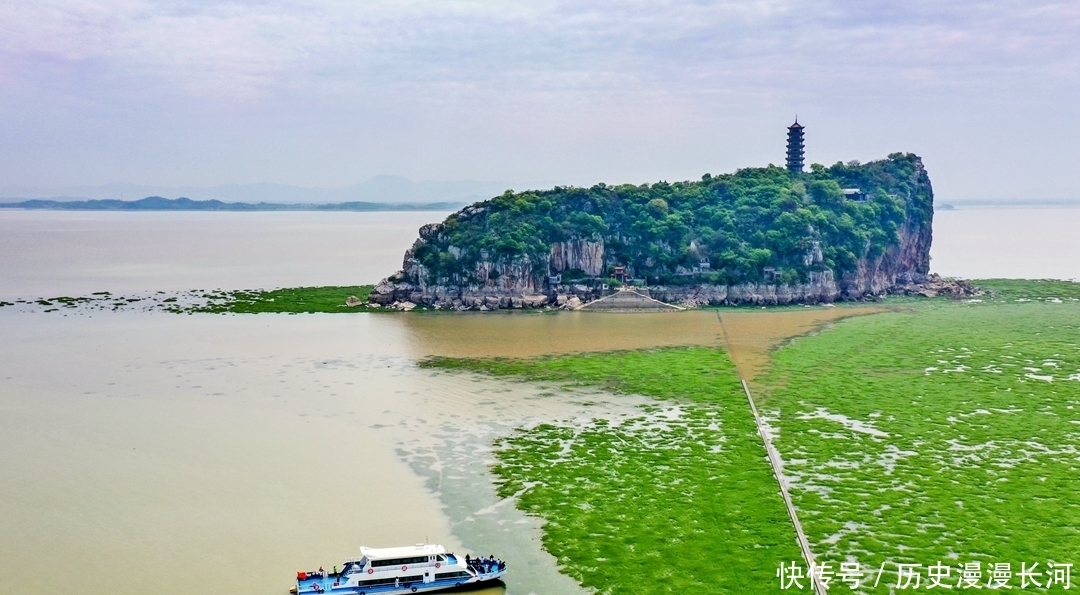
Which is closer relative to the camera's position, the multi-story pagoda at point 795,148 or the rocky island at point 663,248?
the rocky island at point 663,248

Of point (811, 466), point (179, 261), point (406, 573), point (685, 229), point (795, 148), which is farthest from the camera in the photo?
point (179, 261)

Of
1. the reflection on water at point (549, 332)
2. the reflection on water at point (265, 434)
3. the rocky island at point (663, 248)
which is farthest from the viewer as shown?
the rocky island at point (663, 248)

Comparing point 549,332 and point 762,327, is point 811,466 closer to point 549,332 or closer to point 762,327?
point 549,332

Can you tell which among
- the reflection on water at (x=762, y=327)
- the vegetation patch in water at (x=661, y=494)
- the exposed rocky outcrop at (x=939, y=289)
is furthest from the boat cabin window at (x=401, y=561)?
the exposed rocky outcrop at (x=939, y=289)

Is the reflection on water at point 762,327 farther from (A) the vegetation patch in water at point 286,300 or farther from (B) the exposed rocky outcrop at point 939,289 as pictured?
(A) the vegetation patch in water at point 286,300

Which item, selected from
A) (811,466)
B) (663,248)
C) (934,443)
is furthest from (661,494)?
(663,248)

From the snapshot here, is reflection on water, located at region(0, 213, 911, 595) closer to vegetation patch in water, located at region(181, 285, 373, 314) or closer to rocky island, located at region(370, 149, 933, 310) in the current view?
vegetation patch in water, located at region(181, 285, 373, 314)

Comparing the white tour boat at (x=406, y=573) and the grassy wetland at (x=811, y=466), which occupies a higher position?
the grassy wetland at (x=811, y=466)

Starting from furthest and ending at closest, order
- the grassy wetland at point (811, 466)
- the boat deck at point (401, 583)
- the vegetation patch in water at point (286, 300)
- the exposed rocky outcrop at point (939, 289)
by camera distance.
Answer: the exposed rocky outcrop at point (939, 289) < the vegetation patch in water at point (286, 300) < the grassy wetland at point (811, 466) < the boat deck at point (401, 583)
